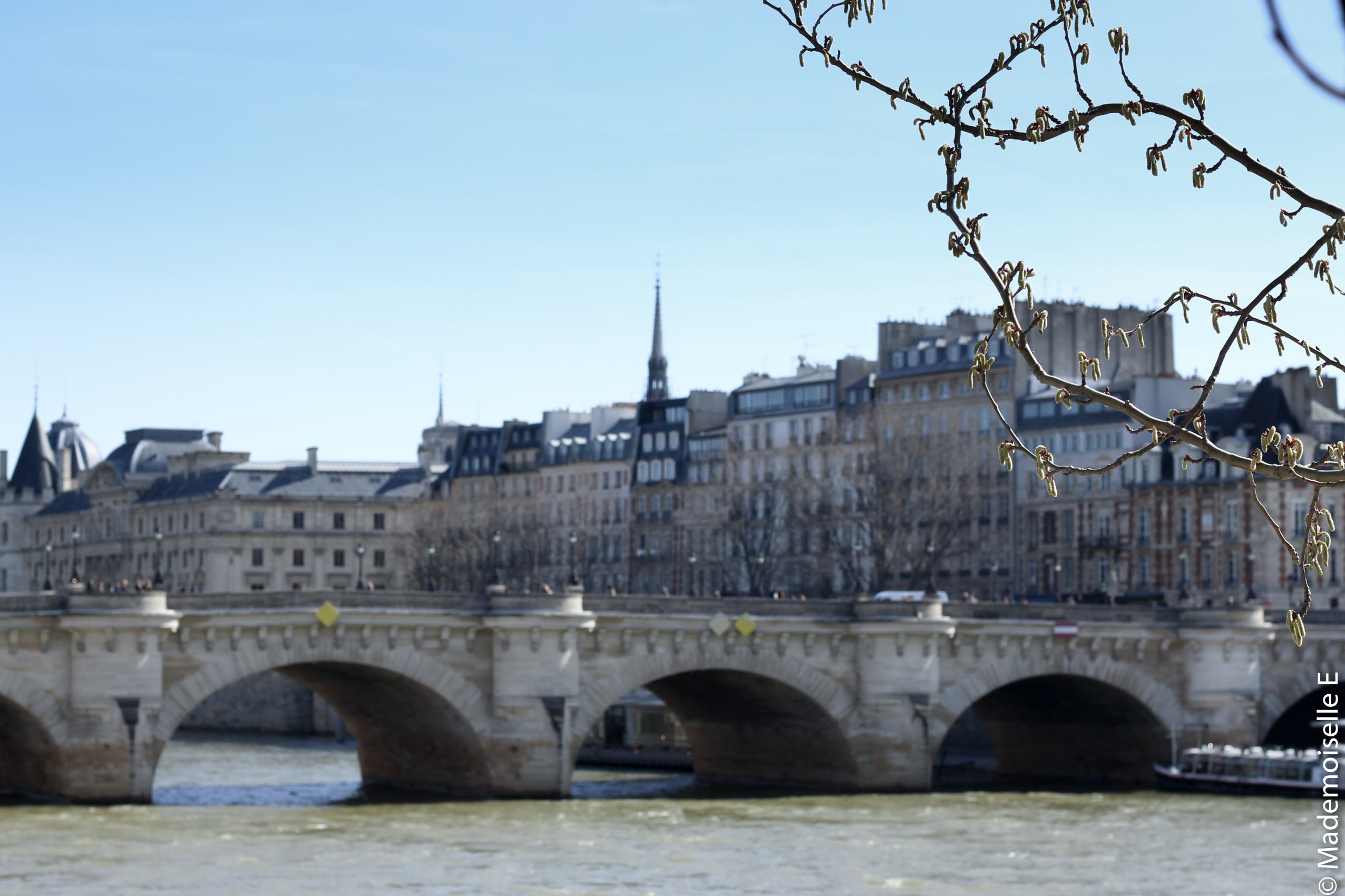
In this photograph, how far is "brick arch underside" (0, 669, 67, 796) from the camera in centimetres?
4919

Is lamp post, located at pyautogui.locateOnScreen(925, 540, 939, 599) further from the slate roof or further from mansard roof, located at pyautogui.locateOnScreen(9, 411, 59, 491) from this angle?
mansard roof, located at pyautogui.locateOnScreen(9, 411, 59, 491)

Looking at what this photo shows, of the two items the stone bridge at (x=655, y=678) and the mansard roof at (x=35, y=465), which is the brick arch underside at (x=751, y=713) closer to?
the stone bridge at (x=655, y=678)

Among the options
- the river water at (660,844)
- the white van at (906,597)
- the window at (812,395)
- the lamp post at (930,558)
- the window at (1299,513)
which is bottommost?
the river water at (660,844)

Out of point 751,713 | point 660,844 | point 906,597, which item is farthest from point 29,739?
point 906,597

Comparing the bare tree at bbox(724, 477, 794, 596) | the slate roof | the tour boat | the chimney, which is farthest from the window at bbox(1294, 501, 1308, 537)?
the chimney

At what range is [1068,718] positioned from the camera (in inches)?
2633

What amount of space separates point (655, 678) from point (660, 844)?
10113 mm

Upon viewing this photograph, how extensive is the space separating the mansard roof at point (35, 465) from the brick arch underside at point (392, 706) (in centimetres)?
12247

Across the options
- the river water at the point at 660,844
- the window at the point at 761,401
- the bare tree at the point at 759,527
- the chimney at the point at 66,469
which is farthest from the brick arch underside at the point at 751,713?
the chimney at the point at 66,469

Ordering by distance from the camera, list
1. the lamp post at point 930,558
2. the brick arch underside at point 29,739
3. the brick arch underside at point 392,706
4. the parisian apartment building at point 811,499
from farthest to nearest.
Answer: the parisian apartment building at point 811,499 → the lamp post at point 930,558 → the brick arch underside at point 392,706 → the brick arch underside at point 29,739

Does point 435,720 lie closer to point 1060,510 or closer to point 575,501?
point 1060,510

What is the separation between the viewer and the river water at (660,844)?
133ft

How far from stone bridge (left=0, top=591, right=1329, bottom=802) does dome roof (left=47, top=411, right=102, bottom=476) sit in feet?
400

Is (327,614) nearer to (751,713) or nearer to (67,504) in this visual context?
(751,713)
